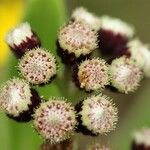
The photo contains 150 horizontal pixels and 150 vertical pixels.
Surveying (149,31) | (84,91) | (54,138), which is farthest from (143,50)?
(149,31)

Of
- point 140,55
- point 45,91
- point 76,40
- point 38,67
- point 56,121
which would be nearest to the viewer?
point 56,121

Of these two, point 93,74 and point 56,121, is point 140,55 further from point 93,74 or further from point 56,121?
point 56,121

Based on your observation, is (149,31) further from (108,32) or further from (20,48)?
(20,48)

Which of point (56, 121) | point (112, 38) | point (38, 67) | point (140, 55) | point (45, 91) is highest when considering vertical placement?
point (112, 38)

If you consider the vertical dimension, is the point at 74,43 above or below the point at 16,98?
above

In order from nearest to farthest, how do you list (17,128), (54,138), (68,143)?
(54,138), (68,143), (17,128)

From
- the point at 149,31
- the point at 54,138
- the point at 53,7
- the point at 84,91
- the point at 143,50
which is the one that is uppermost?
the point at 149,31

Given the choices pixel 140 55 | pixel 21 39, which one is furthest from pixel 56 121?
pixel 140 55
